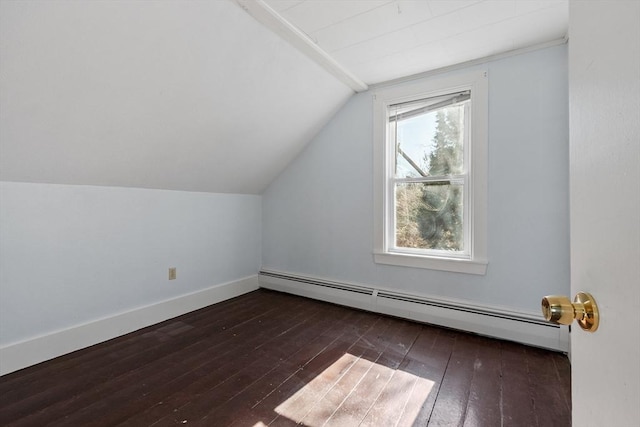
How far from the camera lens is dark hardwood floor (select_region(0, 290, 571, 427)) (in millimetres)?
1525

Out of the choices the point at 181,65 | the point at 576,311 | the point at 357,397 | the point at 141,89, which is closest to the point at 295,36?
the point at 181,65

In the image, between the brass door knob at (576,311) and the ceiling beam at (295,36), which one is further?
the ceiling beam at (295,36)

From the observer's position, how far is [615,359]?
0.43 meters

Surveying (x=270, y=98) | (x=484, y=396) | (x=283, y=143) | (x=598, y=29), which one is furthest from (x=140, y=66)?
(x=484, y=396)

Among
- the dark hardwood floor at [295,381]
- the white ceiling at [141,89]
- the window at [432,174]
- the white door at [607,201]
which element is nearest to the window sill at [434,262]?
the window at [432,174]

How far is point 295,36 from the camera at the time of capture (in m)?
2.05

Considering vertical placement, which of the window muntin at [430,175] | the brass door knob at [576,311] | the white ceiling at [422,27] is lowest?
the brass door knob at [576,311]

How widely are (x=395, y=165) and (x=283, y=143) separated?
118 cm

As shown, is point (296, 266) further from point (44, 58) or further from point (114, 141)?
point (44, 58)

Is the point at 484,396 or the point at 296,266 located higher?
the point at 296,266

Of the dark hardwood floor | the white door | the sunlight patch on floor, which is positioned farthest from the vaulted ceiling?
the sunlight patch on floor

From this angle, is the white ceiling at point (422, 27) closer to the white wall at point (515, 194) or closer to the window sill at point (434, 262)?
the white wall at point (515, 194)

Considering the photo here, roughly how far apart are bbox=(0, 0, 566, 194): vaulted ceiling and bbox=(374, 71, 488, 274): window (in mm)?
302

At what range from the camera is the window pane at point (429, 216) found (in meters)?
2.63
